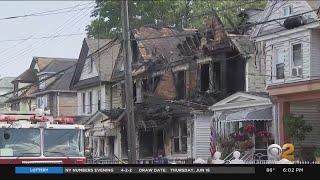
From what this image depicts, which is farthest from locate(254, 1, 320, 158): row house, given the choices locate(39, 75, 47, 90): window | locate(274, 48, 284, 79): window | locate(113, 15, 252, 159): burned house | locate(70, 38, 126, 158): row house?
locate(39, 75, 47, 90): window

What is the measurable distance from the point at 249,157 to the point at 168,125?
98 centimetres

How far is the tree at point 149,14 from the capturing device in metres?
3.57

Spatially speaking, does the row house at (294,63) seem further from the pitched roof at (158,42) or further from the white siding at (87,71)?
the white siding at (87,71)

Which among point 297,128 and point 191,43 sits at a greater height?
point 191,43

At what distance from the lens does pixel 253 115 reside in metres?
5.52

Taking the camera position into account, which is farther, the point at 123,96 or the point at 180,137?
the point at 180,137

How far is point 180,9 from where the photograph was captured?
4469mm

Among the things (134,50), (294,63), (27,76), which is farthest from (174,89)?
(294,63)

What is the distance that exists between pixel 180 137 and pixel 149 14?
5.89 ft

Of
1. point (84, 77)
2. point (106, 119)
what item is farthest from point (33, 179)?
point (106, 119)

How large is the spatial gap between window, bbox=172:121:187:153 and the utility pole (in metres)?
0.55

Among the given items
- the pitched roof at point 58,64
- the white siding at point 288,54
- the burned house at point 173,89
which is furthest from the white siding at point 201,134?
the pitched roof at point 58,64

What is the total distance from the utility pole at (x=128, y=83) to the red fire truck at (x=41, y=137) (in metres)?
0.47

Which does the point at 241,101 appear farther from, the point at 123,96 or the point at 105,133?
the point at 105,133
